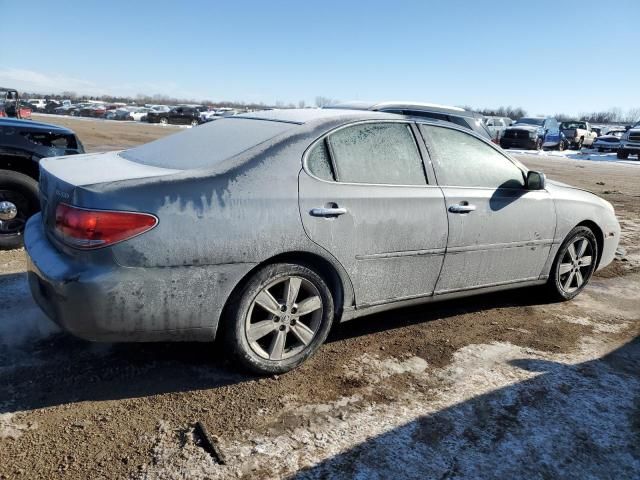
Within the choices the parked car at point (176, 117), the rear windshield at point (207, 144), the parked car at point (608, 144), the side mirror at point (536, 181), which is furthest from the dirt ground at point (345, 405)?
the parked car at point (176, 117)

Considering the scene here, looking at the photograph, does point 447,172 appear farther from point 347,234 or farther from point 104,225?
point 104,225

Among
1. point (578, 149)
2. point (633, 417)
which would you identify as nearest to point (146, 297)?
point (633, 417)

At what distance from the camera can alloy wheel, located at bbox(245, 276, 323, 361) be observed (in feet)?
10.1

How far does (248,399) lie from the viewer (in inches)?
116

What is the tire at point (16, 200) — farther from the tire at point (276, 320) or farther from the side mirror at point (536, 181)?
the side mirror at point (536, 181)

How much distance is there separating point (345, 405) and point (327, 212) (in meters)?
1.10

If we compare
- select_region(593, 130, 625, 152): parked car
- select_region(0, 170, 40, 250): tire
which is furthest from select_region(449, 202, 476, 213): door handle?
select_region(593, 130, 625, 152): parked car

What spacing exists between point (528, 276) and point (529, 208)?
1.90 ft

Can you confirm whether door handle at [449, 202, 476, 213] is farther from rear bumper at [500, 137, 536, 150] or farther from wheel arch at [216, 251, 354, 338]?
rear bumper at [500, 137, 536, 150]

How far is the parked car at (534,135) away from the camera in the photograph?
2778 cm

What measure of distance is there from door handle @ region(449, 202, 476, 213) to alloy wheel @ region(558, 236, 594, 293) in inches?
52.5

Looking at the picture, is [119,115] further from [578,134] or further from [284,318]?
[284,318]

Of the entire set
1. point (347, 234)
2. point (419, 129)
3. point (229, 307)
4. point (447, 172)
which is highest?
point (419, 129)

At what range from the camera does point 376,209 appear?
3371 millimetres
